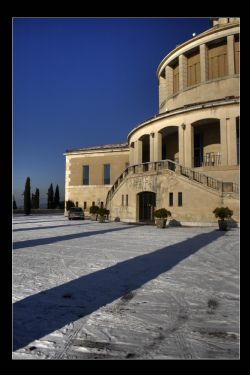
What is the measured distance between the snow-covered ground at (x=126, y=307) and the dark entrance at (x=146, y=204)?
665 inches

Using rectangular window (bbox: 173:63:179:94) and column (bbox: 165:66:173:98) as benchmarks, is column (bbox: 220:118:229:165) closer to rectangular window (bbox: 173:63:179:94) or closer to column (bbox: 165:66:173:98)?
rectangular window (bbox: 173:63:179:94)

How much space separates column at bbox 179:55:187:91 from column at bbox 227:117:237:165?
11391 mm

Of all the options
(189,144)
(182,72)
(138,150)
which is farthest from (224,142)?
(182,72)

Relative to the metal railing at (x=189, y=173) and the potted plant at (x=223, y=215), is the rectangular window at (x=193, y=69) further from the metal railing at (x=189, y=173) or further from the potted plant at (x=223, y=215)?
the potted plant at (x=223, y=215)

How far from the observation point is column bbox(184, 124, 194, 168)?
23.9 m

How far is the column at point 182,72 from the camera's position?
1259 inches

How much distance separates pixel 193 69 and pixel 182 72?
1207 mm

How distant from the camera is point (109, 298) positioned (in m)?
5.19

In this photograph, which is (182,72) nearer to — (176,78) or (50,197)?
(176,78)
